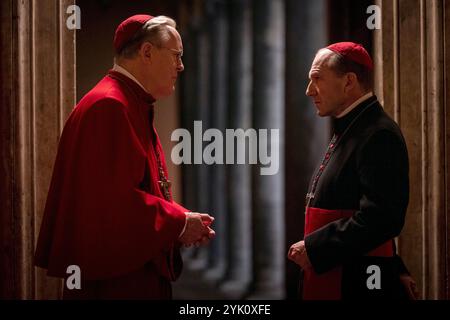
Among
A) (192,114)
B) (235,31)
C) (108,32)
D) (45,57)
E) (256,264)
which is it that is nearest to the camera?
(45,57)

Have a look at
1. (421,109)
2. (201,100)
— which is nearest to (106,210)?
(421,109)

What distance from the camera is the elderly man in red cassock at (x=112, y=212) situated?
2.44 m

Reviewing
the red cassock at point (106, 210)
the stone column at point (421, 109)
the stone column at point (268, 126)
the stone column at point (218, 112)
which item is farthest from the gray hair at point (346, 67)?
the stone column at point (218, 112)

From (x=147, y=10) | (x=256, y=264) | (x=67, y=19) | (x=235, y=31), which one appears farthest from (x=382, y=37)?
(x=147, y=10)

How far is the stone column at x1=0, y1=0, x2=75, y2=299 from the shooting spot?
3059mm

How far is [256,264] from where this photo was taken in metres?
5.91

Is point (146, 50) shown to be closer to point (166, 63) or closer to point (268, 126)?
point (166, 63)

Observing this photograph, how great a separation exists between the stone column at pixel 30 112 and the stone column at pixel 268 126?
2.84 meters

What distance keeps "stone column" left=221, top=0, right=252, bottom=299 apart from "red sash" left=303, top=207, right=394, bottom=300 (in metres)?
3.59

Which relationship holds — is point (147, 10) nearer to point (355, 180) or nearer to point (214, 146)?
point (214, 146)

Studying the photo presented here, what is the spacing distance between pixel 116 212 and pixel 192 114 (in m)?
5.46

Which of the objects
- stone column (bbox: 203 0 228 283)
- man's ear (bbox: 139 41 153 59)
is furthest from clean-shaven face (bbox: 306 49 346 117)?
stone column (bbox: 203 0 228 283)

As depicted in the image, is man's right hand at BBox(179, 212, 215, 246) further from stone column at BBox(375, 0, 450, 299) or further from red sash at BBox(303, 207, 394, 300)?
stone column at BBox(375, 0, 450, 299)

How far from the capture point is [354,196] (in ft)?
8.41
